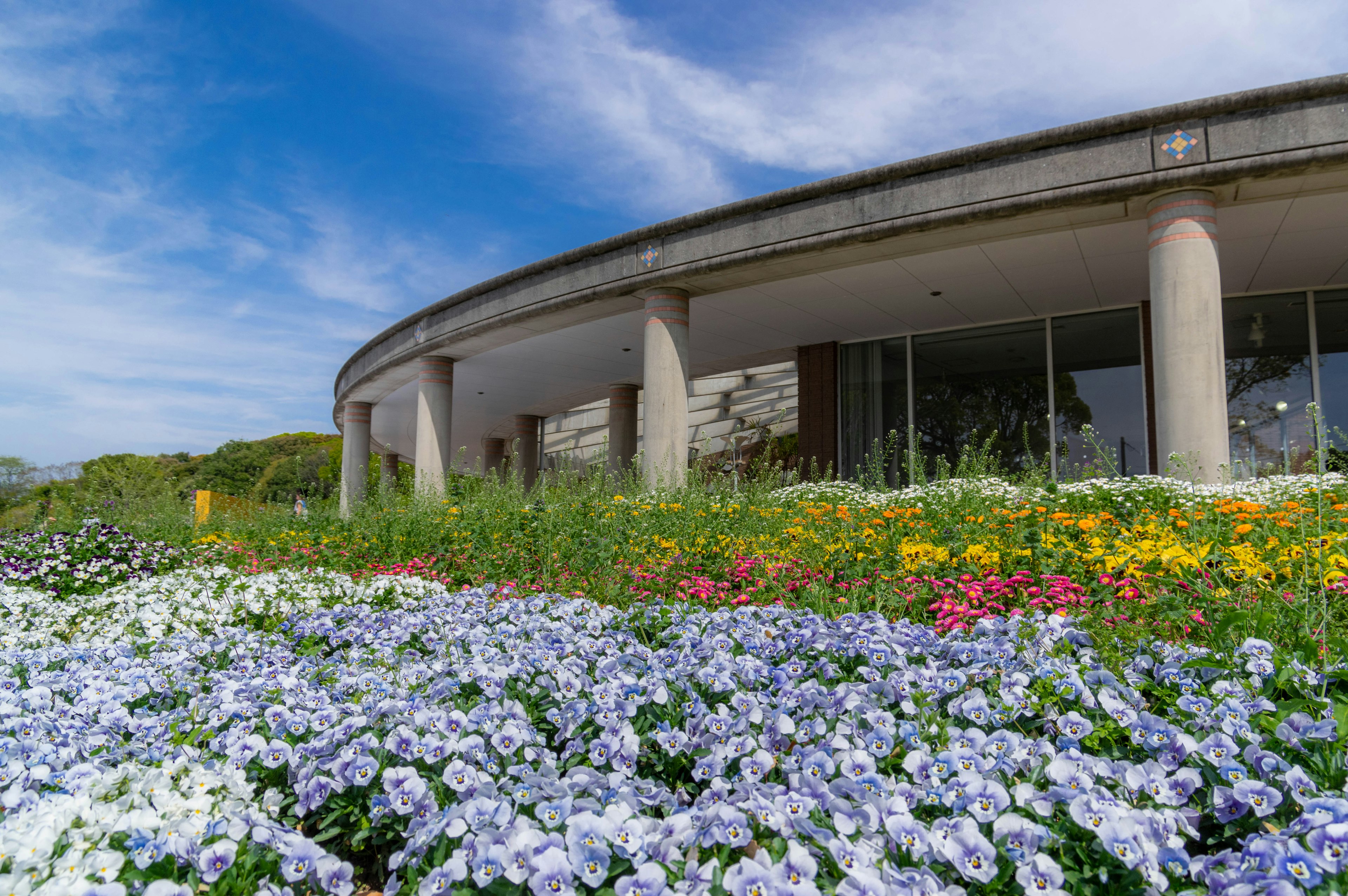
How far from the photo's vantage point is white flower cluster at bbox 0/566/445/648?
3574 mm

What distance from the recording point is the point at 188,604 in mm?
4117

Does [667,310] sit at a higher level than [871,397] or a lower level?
higher

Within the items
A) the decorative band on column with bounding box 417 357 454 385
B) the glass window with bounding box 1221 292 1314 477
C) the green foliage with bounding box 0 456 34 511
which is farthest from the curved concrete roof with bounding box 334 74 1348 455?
the green foliage with bounding box 0 456 34 511

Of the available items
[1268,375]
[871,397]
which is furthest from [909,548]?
[1268,375]

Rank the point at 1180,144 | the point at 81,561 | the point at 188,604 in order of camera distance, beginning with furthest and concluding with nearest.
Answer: the point at 1180,144 → the point at 81,561 → the point at 188,604

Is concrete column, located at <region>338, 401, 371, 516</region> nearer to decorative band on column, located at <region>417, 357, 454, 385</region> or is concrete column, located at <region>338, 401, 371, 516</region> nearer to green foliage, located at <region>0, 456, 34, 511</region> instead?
decorative band on column, located at <region>417, 357, 454, 385</region>

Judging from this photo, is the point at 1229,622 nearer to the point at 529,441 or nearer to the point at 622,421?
the point at 622,421

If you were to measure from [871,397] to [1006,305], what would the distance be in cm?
276

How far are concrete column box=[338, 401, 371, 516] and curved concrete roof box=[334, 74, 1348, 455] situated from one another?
6.40 meters

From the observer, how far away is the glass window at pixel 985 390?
11.8 m

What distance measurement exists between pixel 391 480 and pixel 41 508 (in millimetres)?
4323

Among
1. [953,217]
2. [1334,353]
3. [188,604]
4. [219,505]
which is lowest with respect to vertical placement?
[188,604]

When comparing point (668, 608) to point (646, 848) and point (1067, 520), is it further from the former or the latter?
point (1067, 520)

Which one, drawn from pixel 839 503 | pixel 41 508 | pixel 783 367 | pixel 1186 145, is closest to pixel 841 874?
pixel 839 503
